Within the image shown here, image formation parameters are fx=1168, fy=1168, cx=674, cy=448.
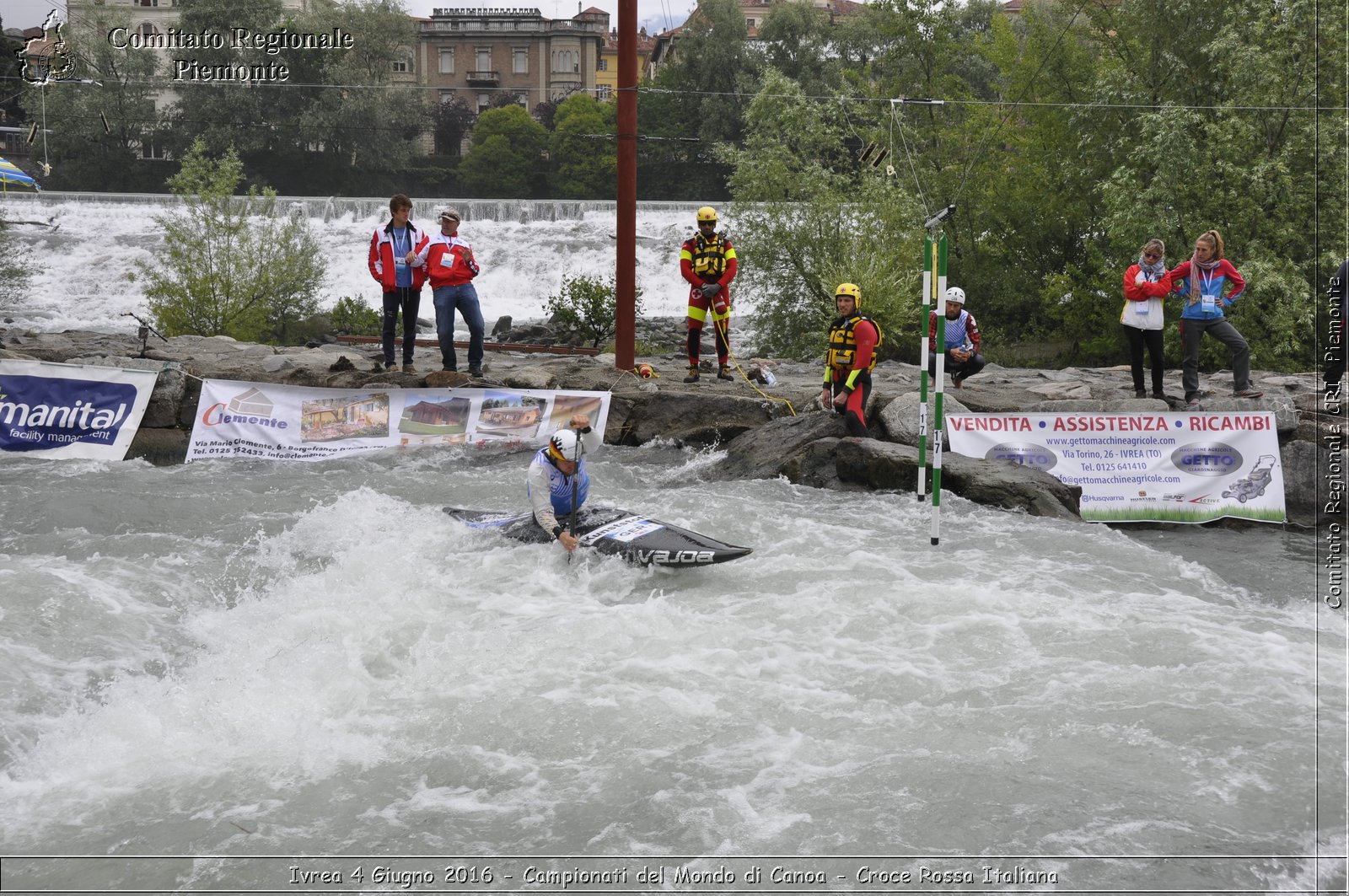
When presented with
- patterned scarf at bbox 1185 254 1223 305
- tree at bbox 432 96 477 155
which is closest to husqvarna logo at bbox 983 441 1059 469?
patterned scarf at bbox 1185 254 1223 305

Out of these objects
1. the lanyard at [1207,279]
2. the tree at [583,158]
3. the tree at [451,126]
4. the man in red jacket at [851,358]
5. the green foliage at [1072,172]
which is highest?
the tree at [451,126]

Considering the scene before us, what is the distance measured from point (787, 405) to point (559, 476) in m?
4.17

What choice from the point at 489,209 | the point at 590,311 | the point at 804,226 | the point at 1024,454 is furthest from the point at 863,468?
the point at 489,209

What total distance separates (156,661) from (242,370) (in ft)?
21.1

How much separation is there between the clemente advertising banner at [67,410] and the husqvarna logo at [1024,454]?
834 centimetres

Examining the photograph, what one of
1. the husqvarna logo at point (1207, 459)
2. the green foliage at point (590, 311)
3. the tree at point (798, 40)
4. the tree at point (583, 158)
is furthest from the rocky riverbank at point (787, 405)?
the tree at point (798, 40)

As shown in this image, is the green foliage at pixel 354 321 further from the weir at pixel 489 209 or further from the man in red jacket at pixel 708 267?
the weir at pixel 489 209

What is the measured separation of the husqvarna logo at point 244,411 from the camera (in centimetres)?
1158

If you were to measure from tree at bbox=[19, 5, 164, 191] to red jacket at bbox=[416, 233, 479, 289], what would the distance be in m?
39.2

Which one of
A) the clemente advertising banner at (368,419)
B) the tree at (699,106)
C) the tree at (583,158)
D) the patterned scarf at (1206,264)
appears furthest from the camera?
the tree at (583,158)

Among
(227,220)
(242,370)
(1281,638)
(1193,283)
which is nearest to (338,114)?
(227,220)

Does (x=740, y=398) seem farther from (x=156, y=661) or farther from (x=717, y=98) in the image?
(x=717, y=98)

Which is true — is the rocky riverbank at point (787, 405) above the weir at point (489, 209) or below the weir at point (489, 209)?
below

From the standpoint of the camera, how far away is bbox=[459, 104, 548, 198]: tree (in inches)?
1937
